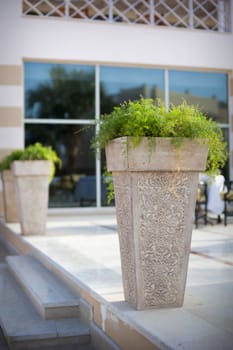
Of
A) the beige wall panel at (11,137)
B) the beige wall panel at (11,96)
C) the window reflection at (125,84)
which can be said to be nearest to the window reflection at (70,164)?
the beige wall panel at (11,137)

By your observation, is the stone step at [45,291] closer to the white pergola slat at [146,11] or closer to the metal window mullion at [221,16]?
the white pergola slat at [146,11]

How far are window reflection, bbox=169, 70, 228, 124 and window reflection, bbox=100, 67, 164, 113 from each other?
44 cm

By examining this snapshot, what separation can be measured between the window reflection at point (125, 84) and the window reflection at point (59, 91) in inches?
12.1

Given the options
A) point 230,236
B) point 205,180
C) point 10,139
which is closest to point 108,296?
point 230,236

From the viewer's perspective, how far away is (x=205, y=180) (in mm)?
9094

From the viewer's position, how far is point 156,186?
321 centimetres

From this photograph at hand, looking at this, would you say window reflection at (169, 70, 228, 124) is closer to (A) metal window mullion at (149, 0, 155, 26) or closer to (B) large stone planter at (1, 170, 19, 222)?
(A) metal window mullion at (149, 0, 155, 26)

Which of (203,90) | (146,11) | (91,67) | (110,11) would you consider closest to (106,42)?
(91,67)

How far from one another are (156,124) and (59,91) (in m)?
9.38

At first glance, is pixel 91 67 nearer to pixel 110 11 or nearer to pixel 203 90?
pixel 110 11

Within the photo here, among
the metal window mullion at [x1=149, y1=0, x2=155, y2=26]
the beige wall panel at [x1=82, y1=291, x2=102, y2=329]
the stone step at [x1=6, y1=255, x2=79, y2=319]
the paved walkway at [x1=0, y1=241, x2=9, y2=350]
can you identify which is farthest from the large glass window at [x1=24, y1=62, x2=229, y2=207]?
the beige wall panel at [x1=82, y1=291, x2=102, y2=329]

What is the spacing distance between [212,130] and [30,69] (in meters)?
9.37

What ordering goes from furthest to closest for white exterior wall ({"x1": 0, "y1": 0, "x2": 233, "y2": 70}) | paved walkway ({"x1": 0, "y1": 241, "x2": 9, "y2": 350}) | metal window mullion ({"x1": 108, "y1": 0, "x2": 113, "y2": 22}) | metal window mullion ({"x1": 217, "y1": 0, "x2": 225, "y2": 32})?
1. metal window mullion ({"x1": 217, "y1": 0, "x2": 225, "y2": 32})
2. metal window mullion ({"x1": 108, "y1": 0, "x2": 113, "y2": 22})
3. white exterior wall ({"x1": 0, "y1": 0, "x2": 233, "y2": 70})
4. paved walkway ({"x1": 0, "y1": 241, "x2": 9, "y2": 350})

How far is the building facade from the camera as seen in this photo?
1177 centimetres
